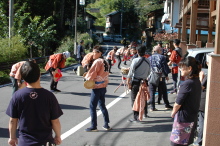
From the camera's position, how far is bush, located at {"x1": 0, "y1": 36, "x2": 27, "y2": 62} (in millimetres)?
16688

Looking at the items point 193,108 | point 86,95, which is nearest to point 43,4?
point 86,95

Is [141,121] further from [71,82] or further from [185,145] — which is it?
[71,82]

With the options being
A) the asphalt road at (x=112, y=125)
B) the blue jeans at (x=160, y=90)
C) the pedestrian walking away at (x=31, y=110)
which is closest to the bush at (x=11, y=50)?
the asphalt road at (x=112, y=125)

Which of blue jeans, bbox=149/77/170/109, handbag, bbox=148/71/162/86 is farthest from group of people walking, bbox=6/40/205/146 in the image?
blue jeans, bbox=149/77/170/109

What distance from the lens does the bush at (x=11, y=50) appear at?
16688 millimetres

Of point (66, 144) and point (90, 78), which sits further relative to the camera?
point (90, 78)

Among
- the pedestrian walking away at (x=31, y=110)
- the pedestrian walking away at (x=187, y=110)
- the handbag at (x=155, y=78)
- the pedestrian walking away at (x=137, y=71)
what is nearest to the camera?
the pedestrian walking away at (x=31, y=110)

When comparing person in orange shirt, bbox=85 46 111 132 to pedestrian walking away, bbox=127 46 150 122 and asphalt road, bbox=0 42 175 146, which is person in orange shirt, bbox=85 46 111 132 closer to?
asphalt road, bbox=0 42 175 146

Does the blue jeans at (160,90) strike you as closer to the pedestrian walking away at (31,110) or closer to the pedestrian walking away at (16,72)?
the pedestrian walking away at (16,72)

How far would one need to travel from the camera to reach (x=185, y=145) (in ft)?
15.1

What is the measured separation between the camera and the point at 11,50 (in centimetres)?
1708

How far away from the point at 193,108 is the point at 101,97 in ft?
9.04

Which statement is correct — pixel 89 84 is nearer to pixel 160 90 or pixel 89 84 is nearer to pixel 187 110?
pixel 187 110

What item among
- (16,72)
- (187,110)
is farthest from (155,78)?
(187,110)
